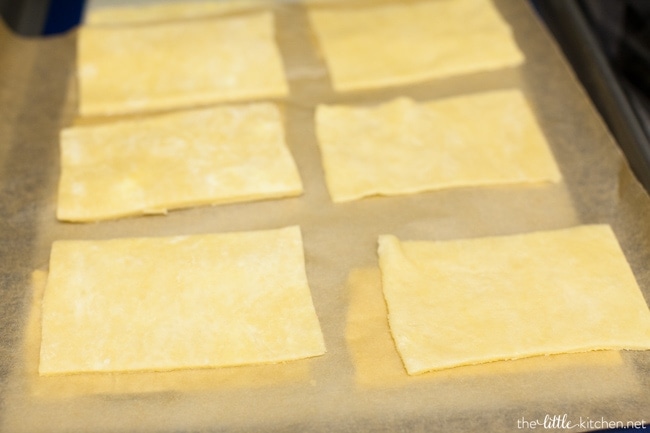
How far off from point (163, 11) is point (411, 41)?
82cm

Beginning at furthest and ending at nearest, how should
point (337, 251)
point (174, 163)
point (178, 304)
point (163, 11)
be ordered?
point (163, 11), point (174, 163), point (337, 251), point (178, 304)

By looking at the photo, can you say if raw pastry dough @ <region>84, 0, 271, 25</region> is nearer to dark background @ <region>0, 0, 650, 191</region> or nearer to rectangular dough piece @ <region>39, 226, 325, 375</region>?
dark background @ <region>0, 0, 650, 191</region>

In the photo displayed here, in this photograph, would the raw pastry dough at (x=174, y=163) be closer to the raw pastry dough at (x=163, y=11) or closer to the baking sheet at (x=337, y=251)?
the baking sheet at (x=337, y=251)

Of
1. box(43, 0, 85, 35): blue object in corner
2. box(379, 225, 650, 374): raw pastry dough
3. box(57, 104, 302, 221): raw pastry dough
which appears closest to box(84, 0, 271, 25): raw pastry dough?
box(43, 0, 85, 35): blue object in corner

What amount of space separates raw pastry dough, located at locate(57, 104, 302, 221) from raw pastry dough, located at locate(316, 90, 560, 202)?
0.13 meters

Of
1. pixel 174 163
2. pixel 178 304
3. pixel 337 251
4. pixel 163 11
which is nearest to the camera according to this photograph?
pixel 178 304

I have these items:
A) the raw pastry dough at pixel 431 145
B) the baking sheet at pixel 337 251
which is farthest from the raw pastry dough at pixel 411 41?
the raw pastry dough at pixel 431 145

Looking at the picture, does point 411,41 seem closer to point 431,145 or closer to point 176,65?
point 431,145

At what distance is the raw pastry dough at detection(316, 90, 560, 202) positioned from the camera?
1.64m

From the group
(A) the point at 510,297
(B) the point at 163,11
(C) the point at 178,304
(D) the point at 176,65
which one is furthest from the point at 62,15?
(A) the point at 510,297

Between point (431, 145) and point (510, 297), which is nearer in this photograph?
point (510, 297)

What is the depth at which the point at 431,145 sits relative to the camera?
172 centimetres

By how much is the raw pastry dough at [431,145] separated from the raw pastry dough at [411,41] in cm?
15

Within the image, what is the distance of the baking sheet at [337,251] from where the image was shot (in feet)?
4.02
